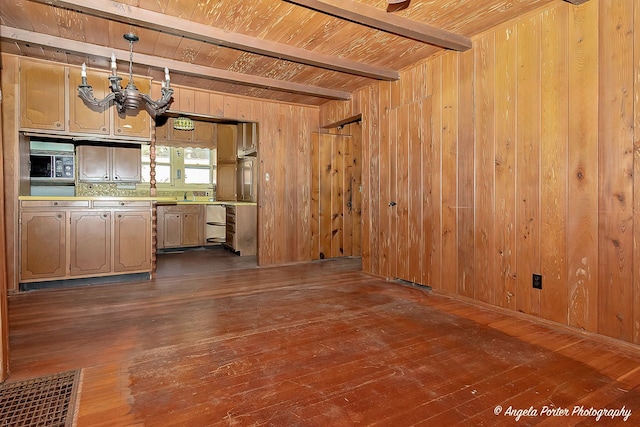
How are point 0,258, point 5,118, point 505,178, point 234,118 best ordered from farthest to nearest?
point 234,118
point 5,118
point 505,178
point 0,258

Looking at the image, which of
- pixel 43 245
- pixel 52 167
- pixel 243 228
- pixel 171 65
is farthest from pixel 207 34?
pixel 52 167

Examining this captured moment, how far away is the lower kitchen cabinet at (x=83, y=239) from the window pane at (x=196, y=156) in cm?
344

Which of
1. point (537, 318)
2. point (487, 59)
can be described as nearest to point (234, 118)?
point (487, 59)

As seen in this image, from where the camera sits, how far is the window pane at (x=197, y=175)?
7.41 meters

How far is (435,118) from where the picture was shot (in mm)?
3609

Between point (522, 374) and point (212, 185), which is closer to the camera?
point (522, 374)

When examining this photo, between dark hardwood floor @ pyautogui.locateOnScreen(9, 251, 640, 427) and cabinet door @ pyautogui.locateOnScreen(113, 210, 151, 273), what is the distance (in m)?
0.71

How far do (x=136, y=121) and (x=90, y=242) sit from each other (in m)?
1.58

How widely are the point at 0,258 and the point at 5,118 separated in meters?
2.76

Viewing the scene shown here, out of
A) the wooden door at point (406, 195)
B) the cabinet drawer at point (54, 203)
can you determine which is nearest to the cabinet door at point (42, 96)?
the cabinet drawer at point (54, 203)

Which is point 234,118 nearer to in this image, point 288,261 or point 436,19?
point 288,261

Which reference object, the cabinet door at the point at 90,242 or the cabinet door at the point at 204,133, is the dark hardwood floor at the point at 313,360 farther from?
the cabinet door at the point at 204,133

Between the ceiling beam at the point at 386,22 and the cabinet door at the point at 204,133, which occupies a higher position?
the cabinet door at the point at 204,133

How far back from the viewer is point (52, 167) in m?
5.42
